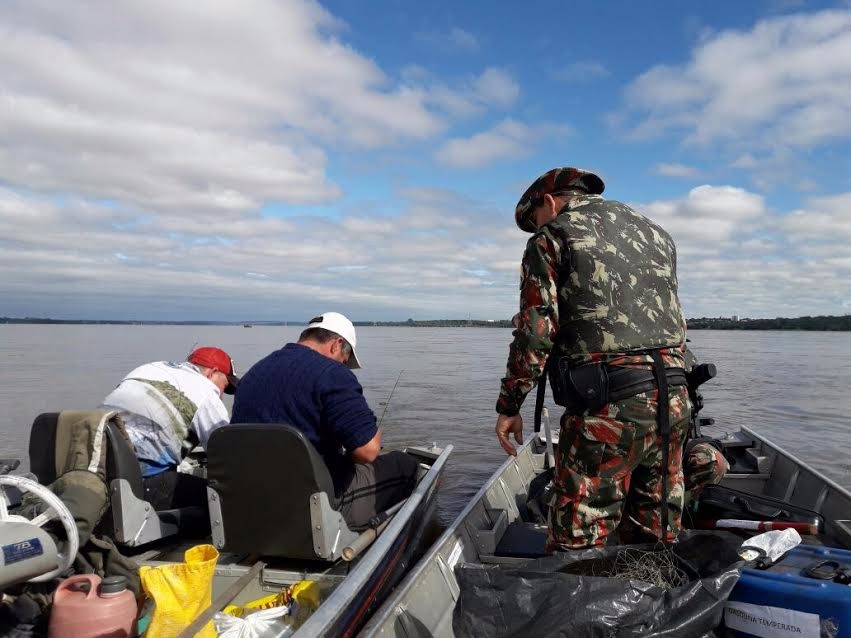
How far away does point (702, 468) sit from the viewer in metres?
4.10

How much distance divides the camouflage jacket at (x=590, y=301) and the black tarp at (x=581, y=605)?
0.83 meters

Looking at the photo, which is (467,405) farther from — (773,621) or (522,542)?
(773,621)

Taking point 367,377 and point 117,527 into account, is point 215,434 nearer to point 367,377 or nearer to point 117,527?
point 117,527

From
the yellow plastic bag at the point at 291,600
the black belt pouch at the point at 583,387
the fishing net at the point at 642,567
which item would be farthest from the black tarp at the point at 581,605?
the yellow plastic bag at the point at 291,600

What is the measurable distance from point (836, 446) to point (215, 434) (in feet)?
38.1

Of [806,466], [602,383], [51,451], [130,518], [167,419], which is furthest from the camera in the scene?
[806,466]

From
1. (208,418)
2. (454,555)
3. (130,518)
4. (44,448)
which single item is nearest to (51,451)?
(44,448)

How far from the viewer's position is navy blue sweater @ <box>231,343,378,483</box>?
3.31 m

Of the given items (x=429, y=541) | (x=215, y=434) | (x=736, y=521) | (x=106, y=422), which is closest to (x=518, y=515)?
(x=429, y=541)

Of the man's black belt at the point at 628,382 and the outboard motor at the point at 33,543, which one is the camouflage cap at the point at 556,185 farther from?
the outboard motor at the point at 33,543

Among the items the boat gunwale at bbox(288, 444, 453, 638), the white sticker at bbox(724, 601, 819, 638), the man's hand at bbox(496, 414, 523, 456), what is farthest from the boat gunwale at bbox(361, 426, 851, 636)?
the white sticker at bbox(724, 601, 819, 638)

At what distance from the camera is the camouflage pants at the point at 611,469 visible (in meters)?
2.59

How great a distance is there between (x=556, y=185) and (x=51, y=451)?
2895 millimetres

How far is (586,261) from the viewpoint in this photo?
267 cm
